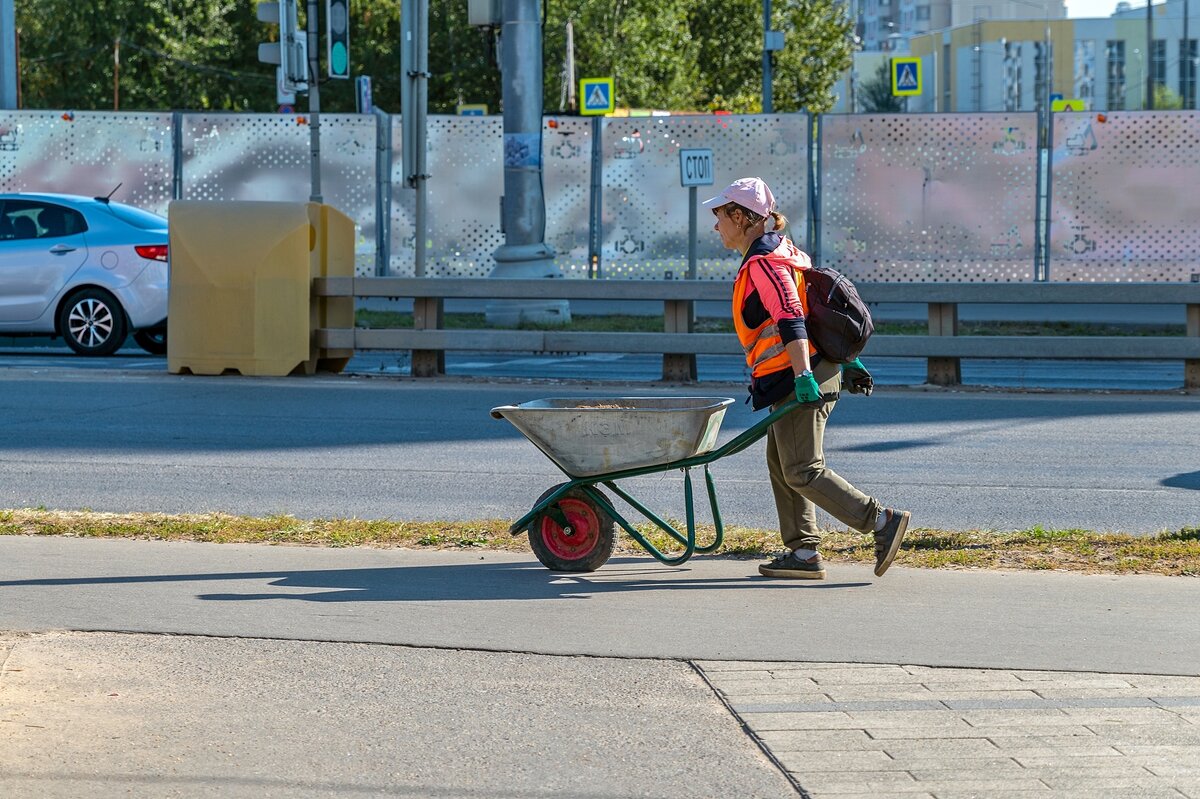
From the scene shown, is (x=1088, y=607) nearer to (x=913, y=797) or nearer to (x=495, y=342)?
(x=913, y=797)

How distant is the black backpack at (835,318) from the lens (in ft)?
20.9

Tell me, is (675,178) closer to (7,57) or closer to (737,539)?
(7,57)

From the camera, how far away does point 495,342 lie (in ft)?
47.0

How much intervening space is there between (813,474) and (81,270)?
35.9 feet

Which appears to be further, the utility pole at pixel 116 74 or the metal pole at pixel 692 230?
the utility pole at pixel 116 74

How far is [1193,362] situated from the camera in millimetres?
13508

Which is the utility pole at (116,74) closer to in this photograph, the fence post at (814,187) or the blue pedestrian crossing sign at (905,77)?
the blue pedestrian crossing sign at (905,77)

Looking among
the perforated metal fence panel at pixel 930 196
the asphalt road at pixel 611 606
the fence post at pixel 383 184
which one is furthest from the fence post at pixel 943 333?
the fence post at pixel 383 184

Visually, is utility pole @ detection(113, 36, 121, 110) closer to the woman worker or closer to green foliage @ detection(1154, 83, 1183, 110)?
the woman worker

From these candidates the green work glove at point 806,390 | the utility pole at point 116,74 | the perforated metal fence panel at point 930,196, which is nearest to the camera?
the green work glove at point 806,390

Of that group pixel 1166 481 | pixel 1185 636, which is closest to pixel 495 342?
pixel 1166 481

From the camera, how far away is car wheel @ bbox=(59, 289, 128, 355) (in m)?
15.8

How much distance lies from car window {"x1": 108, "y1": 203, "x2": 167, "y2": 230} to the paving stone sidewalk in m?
11.7

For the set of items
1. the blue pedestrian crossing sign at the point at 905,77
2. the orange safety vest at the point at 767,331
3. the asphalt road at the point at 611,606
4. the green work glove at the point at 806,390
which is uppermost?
the blue pedestrian crossing sign at the point at 905,77
